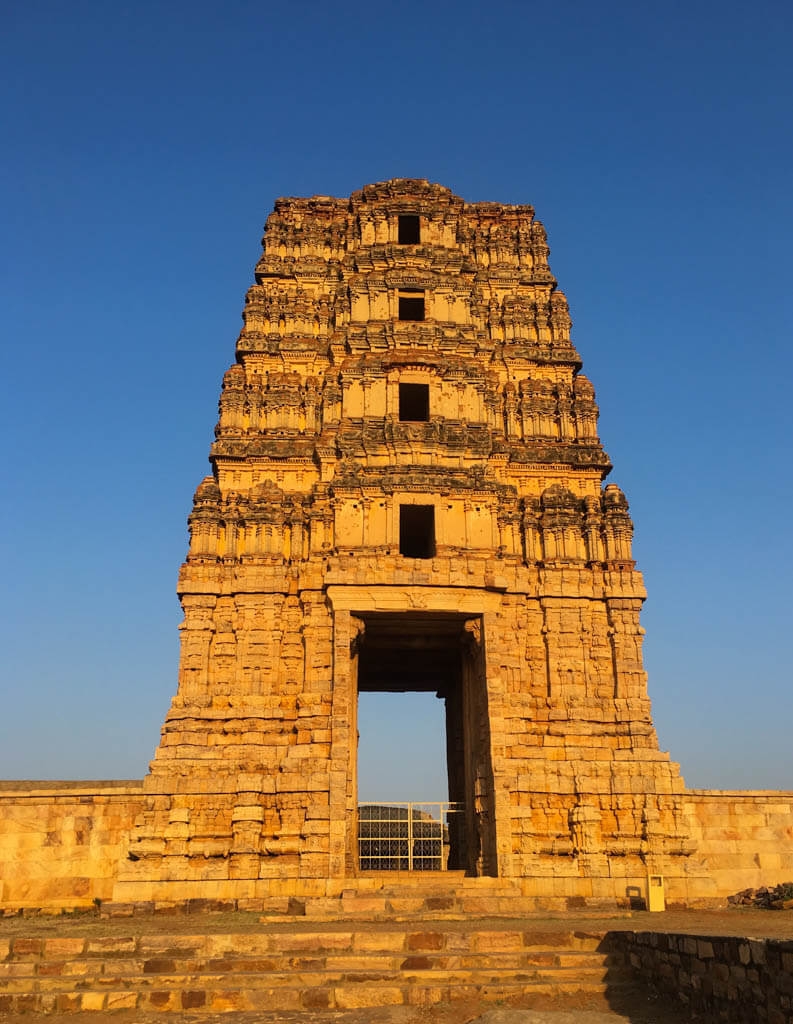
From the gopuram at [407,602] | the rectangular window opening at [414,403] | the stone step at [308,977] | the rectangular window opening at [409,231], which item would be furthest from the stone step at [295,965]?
the rectangular window opening at [409,231]

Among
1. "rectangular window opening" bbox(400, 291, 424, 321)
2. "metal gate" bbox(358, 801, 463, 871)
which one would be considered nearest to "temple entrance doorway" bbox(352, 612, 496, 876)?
"metal gate" bbox(358, 801, 463, 871)

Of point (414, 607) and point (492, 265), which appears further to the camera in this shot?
point (492, 265)

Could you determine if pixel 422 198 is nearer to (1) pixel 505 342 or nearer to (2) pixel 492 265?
(2) pixel 492 265

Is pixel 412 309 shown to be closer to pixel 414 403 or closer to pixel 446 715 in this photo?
pixel 414 403

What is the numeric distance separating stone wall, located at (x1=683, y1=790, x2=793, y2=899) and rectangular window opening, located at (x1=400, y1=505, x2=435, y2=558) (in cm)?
866

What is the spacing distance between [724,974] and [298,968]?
19.3ft

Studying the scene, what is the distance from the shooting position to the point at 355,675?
2186 cm

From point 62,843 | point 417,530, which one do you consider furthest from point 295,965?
point 417,530

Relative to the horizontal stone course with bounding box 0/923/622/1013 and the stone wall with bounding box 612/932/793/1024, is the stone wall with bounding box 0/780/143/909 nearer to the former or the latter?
the horizontal stone course with bounding box 0/923/622/1013

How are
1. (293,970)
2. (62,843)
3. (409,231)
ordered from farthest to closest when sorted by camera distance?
(409,231) < (62,843) < (293,970)

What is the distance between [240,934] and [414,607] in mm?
9012

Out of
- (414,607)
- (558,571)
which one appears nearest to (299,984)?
(414,607)

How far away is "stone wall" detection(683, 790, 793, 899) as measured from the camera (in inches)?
747

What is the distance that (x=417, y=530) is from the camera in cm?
2519
